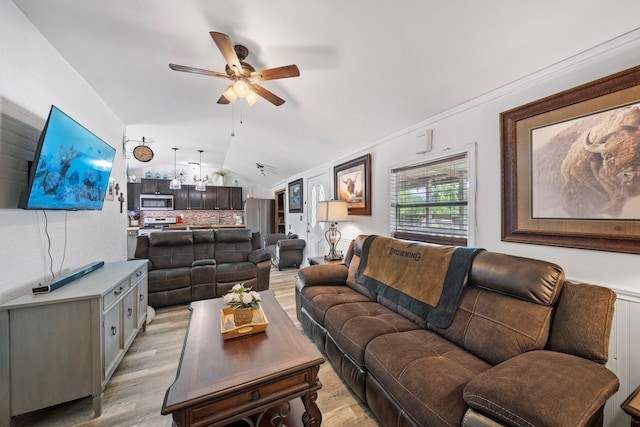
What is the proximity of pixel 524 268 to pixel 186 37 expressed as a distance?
2880 mm

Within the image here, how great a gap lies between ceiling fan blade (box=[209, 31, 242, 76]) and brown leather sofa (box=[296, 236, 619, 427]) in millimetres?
2086

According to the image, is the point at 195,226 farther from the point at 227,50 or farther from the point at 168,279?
the point at 227,50

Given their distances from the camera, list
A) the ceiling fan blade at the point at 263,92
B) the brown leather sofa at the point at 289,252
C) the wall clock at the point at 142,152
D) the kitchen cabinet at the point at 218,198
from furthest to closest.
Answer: the kitchen cabinet at the point at 218,198 < the brown leather sofa at the point at 289,252 < the wall clock at the point at 142,152 < the ceiling fan blade at the point at 263,92

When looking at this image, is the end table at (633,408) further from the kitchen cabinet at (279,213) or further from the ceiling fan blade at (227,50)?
the kitchen cabinet at (279,213)

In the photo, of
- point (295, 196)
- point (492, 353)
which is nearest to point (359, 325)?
point (492, 353)

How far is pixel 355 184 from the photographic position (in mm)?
3719

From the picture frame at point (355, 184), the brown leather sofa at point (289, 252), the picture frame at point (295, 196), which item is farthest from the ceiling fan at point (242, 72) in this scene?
the picture frame at point (295, 196)

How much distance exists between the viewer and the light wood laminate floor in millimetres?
1521

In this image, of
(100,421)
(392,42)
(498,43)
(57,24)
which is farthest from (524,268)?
(57,24)

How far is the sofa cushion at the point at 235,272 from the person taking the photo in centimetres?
359

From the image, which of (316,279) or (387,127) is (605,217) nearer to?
(387,127)

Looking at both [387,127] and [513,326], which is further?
[387,127]

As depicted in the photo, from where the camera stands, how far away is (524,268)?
145 centimetres

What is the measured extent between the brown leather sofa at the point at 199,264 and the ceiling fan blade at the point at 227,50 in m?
2.76
